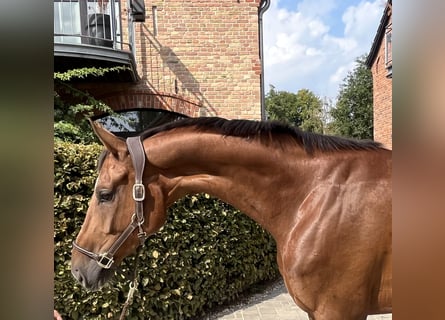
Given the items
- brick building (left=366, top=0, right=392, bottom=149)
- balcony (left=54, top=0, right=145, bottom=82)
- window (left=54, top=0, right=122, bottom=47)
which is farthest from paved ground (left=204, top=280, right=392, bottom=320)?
brick building (left=366, top=0, right=392, bottom=149)

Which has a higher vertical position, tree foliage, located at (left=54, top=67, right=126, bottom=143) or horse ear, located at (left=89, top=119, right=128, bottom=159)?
tree foliage, located at (left=54, top=67, right=126, bottom=143)

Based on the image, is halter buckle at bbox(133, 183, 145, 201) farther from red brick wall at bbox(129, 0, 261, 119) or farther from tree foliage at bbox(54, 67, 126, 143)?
red brick wall at bbox(129, 0, 261, 119)

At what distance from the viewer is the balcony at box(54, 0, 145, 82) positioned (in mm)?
6082

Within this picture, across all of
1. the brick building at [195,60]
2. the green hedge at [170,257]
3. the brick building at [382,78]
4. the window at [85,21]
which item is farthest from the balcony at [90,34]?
the brick building at [382,78]

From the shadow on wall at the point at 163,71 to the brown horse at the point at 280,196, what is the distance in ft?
18.0

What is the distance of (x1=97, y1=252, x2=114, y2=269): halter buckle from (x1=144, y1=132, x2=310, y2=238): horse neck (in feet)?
1.25

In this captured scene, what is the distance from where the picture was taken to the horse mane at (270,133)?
200 centimetres

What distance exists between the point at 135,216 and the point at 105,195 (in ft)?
0.58

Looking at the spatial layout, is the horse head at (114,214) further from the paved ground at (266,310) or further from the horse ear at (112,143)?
the paved ground at (266,310)

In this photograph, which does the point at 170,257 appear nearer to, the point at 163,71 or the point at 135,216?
the point at 135,216

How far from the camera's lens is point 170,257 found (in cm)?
396

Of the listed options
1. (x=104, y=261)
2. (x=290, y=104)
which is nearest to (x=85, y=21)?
(x=104, y=261)

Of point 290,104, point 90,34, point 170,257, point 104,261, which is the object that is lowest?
point 170,257
